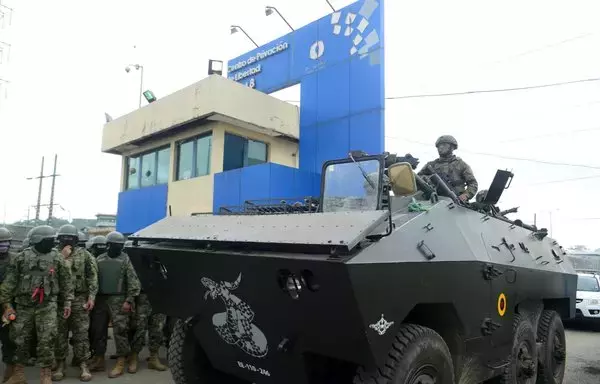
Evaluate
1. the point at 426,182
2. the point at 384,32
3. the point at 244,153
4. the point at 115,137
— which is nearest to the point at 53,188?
the point at 115,137

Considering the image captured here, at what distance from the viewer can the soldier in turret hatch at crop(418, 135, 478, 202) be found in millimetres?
5289

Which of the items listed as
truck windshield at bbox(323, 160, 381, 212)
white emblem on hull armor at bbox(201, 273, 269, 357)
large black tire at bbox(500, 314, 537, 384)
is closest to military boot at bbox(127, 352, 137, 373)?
white emblem on hull armor at bbox(201, 273, 269, 357)

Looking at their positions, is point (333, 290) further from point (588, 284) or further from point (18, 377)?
point (588, 284)

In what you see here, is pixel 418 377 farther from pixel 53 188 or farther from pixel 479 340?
pixel 53 188

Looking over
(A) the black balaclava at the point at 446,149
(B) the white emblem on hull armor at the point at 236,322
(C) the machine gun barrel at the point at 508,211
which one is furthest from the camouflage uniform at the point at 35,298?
(C) the machine gun barrel at the point at 508,211

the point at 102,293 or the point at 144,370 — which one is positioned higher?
the point at 102,293

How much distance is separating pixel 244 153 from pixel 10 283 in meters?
8.24

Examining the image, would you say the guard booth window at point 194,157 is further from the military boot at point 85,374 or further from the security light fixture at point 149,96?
the military boot at point 85,374

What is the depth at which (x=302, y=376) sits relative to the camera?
3291 mm

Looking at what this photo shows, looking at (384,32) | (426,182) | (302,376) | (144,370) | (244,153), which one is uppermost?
(384,32)

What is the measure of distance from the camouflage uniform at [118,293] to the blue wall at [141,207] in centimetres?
795

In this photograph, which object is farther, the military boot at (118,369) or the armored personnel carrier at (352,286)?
the military boot at (118,369)

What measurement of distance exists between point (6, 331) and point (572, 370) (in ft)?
22.9

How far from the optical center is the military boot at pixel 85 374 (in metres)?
5.55
